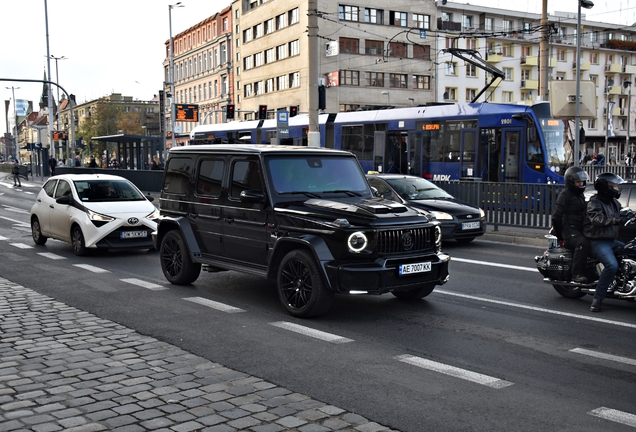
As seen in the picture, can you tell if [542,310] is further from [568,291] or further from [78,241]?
[78,241]

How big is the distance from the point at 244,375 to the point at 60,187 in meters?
10.7

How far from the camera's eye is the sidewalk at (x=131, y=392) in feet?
15.8

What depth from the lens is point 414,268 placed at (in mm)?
8203

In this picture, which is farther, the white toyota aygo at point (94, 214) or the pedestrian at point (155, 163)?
the pedestrian at point (155, 163)

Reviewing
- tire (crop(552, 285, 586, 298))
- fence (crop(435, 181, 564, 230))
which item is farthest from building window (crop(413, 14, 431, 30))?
tire (crop(552, 285, 586, 298))

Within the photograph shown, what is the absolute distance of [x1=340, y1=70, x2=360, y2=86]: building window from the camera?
68.6 m

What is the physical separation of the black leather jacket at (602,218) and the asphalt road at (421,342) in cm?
91

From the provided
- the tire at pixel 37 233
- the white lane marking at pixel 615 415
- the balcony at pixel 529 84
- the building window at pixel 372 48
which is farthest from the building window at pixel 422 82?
the white lane marking at pixel 615 415

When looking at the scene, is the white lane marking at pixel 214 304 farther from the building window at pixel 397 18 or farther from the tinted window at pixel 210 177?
the building window at pixel 397 18

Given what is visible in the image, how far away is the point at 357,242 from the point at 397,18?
220 feet

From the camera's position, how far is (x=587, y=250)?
8.86m

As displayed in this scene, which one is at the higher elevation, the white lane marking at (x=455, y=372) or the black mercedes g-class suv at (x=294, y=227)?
the black mercedes g-class suv at (x=294, y=227)

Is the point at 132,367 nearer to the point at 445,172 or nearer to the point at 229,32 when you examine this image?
the point at 445,172

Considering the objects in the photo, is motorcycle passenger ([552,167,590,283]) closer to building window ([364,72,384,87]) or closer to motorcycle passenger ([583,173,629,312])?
motorcycle passenger ([583,173,629,312])
